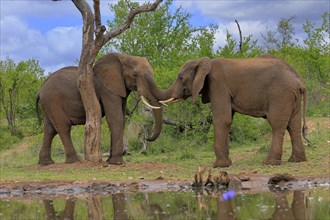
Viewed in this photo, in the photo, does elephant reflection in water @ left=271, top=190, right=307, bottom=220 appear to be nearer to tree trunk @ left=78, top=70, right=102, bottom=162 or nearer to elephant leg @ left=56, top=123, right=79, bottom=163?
tree trunk @ left=78, top=70, right=102, bottom=162

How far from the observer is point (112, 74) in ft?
68.3

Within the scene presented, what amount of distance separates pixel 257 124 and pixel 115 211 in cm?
1527

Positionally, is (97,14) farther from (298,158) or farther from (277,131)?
(298,158)

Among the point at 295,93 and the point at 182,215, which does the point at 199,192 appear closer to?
the point at 182,215

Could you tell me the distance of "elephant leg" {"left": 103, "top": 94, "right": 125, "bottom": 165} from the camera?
20.7 metres

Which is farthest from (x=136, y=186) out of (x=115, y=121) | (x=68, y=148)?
(x=68, y=148)

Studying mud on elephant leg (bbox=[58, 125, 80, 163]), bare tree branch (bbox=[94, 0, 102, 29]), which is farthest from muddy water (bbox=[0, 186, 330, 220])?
bare tree branch (bbox=[94, 0, 102, 29])

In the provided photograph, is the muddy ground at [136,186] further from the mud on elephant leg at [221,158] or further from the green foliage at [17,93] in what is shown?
the green foliage at [17,93]

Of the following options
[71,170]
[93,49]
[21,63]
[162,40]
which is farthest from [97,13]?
[21,63]

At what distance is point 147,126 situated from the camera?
89.8ft

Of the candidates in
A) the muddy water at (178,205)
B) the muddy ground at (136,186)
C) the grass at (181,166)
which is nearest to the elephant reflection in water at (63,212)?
the muddy water at (178,205)

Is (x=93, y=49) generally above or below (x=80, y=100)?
above

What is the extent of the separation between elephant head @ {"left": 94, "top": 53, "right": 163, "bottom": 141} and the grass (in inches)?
56.7

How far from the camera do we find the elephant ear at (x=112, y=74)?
2076 centimetres
